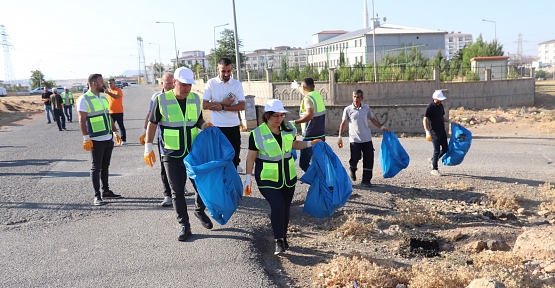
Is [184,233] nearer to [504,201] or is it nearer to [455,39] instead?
[504,201]

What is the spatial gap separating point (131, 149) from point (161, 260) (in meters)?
7.99

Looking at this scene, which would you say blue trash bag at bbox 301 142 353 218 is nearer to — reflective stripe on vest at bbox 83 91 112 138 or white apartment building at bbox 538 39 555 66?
reflective stripe on vest at bbox 83 91 112 138

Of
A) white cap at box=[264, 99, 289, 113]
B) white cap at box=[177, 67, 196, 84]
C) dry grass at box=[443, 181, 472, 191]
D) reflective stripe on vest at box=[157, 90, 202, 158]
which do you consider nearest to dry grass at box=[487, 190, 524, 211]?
dry grass at box=[443, 181, 472, 191]

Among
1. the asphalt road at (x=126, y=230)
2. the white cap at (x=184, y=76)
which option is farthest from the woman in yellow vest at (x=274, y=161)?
the white cap at (x=184, y=76)

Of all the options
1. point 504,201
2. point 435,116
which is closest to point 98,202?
point 435,116

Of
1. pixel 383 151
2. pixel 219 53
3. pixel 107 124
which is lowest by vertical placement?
pixel 383 151

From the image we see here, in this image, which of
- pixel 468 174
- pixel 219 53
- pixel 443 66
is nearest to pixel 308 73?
pixel 443 66

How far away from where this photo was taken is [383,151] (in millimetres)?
8289

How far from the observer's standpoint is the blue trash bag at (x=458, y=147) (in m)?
9.00

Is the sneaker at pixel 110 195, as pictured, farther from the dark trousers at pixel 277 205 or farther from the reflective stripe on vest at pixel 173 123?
the dark trousers at pixel 277 205

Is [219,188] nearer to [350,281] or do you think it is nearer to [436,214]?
[350,281]

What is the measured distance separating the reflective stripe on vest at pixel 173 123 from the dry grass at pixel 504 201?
479 cm

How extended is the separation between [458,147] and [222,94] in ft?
16.1

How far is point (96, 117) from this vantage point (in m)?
6.96
